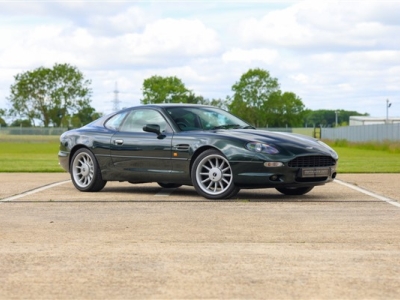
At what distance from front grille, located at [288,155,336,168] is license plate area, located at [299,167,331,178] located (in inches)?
2.3

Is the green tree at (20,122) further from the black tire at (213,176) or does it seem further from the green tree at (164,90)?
the black tire at (213,176)

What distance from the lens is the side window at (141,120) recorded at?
13.8 m

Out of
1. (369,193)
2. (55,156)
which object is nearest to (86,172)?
(369,193)

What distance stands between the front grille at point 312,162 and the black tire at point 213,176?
835 mm

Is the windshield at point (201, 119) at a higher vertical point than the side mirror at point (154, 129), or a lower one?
higher

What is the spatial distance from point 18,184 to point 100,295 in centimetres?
1054

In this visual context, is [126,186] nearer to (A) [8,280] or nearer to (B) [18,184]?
(B) [18,184]

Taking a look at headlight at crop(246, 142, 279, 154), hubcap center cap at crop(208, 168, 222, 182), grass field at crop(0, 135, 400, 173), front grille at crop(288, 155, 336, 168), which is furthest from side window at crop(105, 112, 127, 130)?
grass field at crop(0, 135, 400, 173)

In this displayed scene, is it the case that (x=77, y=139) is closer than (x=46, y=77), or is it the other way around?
(x=77, y=139)

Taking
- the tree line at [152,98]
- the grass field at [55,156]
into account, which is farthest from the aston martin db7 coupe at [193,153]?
the tree line at [152,98]

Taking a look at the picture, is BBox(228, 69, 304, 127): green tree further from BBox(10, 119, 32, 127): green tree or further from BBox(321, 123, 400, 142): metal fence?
BBox(321, 123, 400, 142): metal fence

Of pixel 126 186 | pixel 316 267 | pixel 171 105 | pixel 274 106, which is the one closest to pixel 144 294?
pixel 316 267

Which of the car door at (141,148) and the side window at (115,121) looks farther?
the side window at (115,121)

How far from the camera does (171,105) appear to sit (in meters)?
14.2
